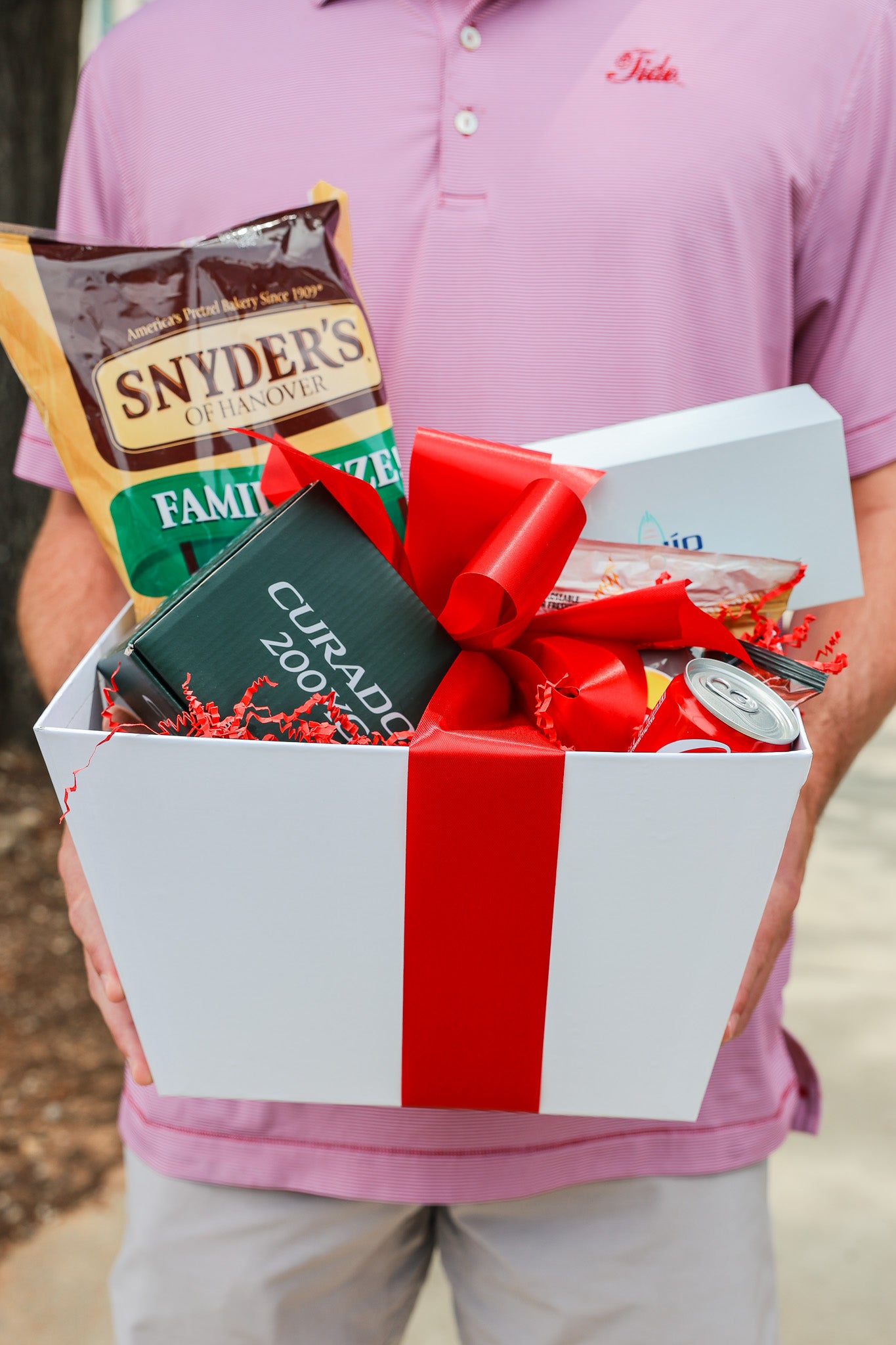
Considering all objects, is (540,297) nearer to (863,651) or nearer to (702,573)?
(702,573)

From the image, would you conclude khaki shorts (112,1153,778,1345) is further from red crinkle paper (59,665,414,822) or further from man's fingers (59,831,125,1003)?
red crinkle paper (59,665,414,822)

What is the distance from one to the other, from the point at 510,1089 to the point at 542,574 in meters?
0.34

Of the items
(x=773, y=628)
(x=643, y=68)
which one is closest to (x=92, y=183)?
(x=643, y=68)

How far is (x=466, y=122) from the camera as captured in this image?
0.90 meters

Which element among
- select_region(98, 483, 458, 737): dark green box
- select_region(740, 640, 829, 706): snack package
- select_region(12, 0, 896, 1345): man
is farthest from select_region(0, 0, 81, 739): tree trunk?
select_region(740, 640, 829, 706): snack package

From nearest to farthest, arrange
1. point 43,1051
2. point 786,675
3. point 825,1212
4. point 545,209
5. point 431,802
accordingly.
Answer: point 431,802, point 786,675, point 545,209, point 825,1212, point 43,1051

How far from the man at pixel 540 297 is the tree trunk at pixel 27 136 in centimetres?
177

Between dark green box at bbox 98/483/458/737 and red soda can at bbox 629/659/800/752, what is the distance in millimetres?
143

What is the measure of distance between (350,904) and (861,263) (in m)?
0.72

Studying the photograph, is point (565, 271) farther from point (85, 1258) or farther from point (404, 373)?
point (85, 1258)

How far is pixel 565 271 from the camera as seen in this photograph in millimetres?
904

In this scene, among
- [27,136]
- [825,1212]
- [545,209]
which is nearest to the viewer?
[545,209]

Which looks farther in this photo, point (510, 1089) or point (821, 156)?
point (821, 156)

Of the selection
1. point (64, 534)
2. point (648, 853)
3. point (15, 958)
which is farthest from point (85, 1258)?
point (648, 853)
